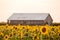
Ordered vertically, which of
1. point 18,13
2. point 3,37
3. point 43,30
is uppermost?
point 43,30

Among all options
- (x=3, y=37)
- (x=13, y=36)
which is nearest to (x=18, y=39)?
(x=13, y=36)

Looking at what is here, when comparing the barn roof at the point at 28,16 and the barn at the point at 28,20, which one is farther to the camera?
the barn roof at the point at 28,16

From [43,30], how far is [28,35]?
0.63 m

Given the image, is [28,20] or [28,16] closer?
[28,20]

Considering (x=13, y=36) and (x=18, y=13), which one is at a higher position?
(x=13, y=36)

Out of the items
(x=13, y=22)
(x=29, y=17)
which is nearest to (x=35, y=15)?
(x=29, y=17)

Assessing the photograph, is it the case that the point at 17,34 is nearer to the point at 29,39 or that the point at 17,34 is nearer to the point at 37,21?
the point at 29,39

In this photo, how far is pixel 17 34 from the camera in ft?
19.1

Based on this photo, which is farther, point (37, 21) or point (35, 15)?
point (35, 15)

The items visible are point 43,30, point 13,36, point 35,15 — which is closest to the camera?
point 43,30

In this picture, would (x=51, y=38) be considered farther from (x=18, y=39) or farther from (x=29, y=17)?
(x=29, y=17)

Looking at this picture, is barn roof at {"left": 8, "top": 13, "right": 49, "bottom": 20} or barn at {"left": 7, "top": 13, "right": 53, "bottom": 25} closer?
barn at {"left": 7, "top": 13, "right": 53, "bottom": 25}

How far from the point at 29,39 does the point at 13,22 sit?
601 inches

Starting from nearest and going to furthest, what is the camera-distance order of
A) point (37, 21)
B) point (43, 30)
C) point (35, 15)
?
point (43, 30) < point (37, 21) < point (35, 15)
